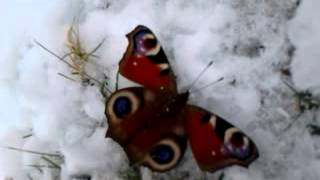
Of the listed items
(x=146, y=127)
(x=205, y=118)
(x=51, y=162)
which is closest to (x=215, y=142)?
(x=205, y=118)

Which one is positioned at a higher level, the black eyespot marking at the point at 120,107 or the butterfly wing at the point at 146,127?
the black eyespot marking at the point at 120,107

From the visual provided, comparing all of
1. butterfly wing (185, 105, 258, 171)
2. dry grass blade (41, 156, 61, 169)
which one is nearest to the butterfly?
butterfly wing (185, 105, 258, 171)

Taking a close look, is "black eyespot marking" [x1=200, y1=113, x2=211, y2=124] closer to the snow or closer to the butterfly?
the butterfly

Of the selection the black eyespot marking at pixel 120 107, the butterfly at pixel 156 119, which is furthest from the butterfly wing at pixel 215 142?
the black eyespot marking at pixel 120 107

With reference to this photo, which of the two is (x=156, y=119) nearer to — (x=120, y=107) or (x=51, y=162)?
(x=120, y=107)

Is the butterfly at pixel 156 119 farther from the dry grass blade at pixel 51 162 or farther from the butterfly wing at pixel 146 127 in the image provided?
the dry grass blade at pixel 51 162

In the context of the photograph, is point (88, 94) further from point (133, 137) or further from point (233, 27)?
point (233, 27)

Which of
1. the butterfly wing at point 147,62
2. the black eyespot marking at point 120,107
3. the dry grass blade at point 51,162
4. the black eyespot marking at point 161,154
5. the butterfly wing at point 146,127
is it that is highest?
the butterfly wing at point 147,62

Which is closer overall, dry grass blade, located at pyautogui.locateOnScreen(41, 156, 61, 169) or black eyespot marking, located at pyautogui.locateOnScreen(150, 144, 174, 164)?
black eyespot marking, located at pyautogui.locateOnScreen(150, 144, 174, 164)
